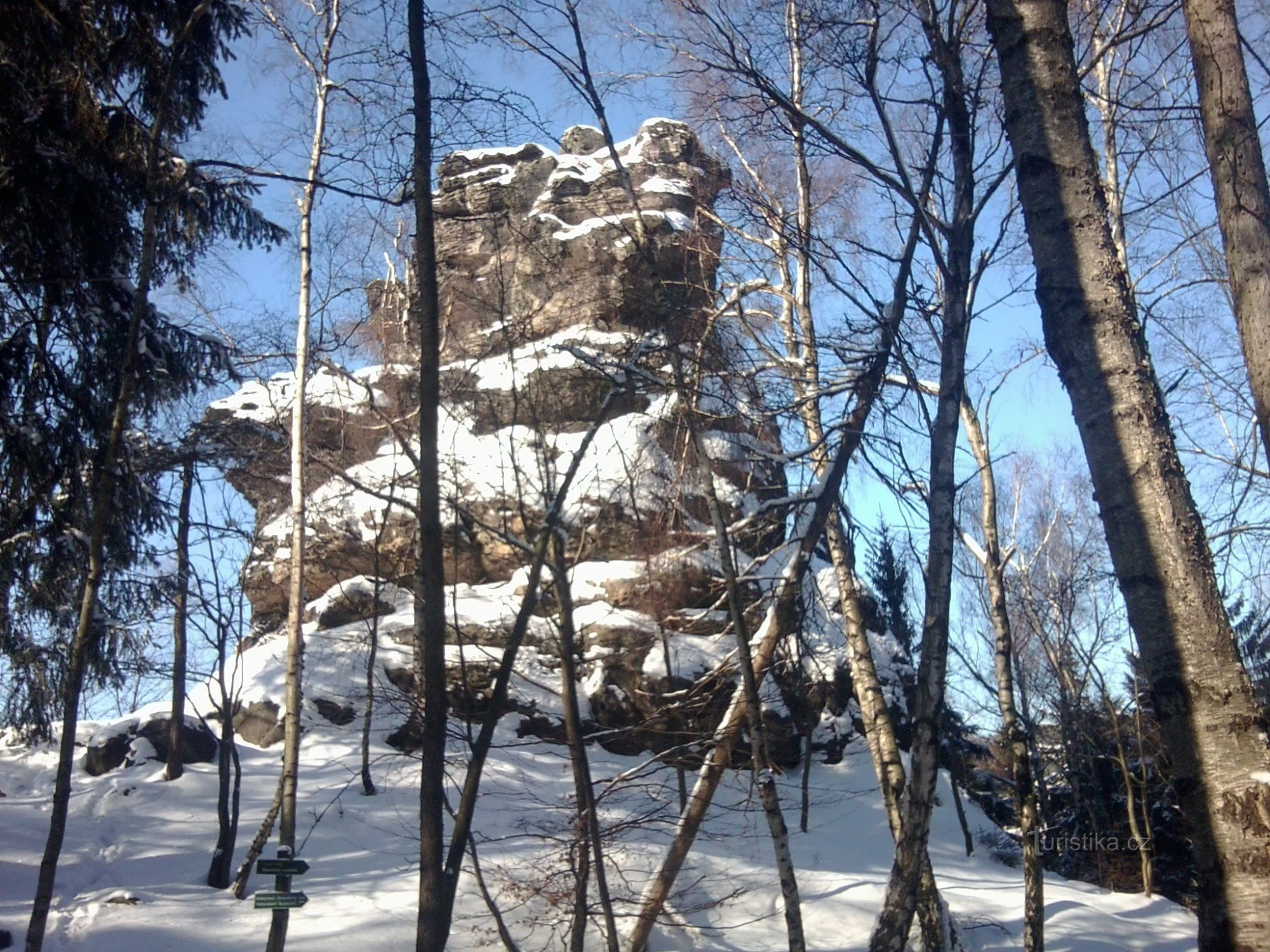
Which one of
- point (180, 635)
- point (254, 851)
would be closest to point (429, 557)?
point (254, 851)

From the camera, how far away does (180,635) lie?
14000 mm

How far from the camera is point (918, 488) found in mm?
6191

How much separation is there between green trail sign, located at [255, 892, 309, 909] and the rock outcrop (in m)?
1.73

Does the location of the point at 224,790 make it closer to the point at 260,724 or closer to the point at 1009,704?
the point at 260,724

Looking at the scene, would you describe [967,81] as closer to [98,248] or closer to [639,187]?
[639,187]

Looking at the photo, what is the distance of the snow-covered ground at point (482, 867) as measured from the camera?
10.2 metres

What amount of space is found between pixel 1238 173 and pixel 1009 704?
739 cm

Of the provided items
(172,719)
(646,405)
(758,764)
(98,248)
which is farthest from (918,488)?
(172,719)

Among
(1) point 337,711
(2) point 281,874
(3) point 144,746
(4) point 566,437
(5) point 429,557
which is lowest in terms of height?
(2) point 281,874

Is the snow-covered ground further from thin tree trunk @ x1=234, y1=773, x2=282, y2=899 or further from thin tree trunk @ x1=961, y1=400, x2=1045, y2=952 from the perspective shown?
thin tree trunk @ x1=961, y1=400, x2=1045, y2=952

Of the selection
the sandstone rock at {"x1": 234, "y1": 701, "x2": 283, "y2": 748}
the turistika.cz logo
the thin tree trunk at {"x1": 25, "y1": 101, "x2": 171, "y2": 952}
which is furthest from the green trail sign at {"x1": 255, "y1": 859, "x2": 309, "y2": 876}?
the turistika.cz logo

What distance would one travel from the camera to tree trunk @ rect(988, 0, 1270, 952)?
2988 millimetres

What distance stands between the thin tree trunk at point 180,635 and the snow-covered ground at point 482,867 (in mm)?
403

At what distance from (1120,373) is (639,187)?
8413 mm
